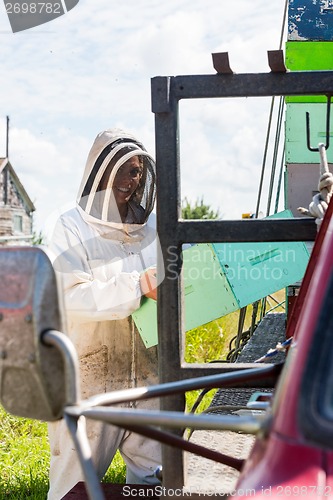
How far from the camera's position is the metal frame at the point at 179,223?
7.44 feet

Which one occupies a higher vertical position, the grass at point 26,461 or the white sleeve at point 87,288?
the white sleeve at point 87,288

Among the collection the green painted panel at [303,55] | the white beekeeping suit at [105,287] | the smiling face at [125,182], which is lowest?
the white beekeeping suit at [105,287]

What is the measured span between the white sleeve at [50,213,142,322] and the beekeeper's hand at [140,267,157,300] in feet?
0.10

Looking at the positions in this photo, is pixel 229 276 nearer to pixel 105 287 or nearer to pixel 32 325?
pixel 105 287

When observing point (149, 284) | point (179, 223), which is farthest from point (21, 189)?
point (179, 223)

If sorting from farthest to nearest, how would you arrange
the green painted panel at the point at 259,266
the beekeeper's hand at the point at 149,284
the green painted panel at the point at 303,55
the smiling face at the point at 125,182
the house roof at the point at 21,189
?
the house roof at the point at 21,189, the green painted panel at the point at 303,55, the smiling face at the point at 125,182, the beekeeper's hand at the point at 149,284, the green painted panel at the point at 259,266

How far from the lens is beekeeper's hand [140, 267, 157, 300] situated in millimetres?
3611

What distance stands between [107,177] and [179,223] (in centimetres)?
163

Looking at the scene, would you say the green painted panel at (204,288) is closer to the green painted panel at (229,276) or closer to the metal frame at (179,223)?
the green painted panel at (229,276)

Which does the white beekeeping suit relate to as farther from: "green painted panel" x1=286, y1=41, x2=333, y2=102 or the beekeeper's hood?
"green painted panel" x1=286, y1=41, x2=333, y2=102

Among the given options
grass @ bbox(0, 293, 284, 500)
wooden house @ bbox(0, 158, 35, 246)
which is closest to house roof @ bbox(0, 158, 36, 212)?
wooden house @ bbox(0, 158, 35, 246)

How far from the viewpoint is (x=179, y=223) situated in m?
2.30

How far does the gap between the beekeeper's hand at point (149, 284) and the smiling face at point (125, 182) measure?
41 cm

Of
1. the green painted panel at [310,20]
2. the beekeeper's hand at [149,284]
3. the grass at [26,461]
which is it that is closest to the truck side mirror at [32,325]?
the beekeeper's hand at [149,284]
